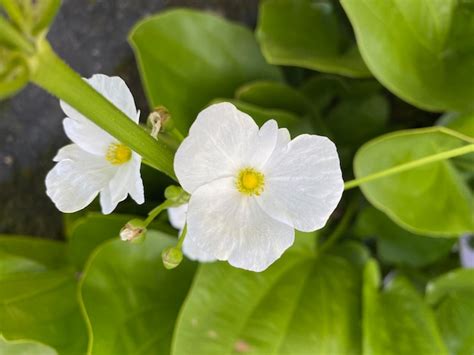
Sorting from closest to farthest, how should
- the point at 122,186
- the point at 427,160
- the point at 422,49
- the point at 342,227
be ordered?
the point at 122,186 → the point at 427,160 → the point at 422,49 → the point at 342,227

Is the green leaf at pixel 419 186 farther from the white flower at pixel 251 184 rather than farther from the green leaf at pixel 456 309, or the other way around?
the white flower at pixel 251 184

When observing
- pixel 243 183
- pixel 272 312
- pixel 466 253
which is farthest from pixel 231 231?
pixel 466 253

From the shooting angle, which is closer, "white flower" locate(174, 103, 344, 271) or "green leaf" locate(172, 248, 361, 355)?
"white flower" locate(174, 103, 344, 271)

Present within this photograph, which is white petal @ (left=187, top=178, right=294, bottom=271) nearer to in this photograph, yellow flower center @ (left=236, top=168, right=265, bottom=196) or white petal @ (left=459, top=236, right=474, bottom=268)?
yellow flower center @ (left=236, top=168, right=265, bottom=196)

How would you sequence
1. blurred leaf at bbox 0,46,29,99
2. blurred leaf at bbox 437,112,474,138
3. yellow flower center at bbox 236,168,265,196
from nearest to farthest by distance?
1. blurred leaf at bbox 0,46,29,99
2. yellow flower center at bbox 236,168,265,196
3. blurred leaf at bbox 437,112,474,138

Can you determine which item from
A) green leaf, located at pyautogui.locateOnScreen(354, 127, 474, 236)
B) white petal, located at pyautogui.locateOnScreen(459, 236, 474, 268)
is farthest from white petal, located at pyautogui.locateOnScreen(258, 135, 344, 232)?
white petal, located at pyautogui.locateOnScreen(459, 236, 474, 268)

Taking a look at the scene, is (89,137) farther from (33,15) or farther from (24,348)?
(24,348)
